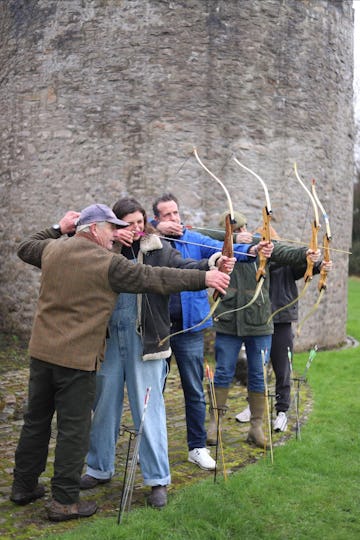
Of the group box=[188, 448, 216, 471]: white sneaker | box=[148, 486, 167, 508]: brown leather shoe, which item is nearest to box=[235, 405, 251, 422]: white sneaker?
box=[188, 448, 216, 471]: white sneaker

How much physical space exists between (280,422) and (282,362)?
0.48m

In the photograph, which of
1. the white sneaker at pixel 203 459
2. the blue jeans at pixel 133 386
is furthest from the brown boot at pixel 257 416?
the blue jeans at pixel 133 386

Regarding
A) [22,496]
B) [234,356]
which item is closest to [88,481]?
[22,496]

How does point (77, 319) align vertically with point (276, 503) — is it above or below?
above

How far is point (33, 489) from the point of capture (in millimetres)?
3318

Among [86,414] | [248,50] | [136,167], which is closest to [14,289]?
[136,167]

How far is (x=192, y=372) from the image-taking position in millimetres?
3828

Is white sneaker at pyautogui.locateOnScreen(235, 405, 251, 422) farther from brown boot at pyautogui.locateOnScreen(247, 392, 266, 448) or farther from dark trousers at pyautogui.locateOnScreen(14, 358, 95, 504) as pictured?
dark trousers at pyautogui.locateOnScreen(14, 358, 95, 504)

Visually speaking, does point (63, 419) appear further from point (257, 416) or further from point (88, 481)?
point (257, 416)

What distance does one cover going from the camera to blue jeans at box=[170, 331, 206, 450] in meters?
3.81

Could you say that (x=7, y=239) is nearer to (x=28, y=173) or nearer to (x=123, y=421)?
(x=28, y=173)

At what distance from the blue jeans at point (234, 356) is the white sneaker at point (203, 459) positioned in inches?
21.7

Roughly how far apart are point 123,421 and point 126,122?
4452mm

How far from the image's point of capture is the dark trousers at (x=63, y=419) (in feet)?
10.0
